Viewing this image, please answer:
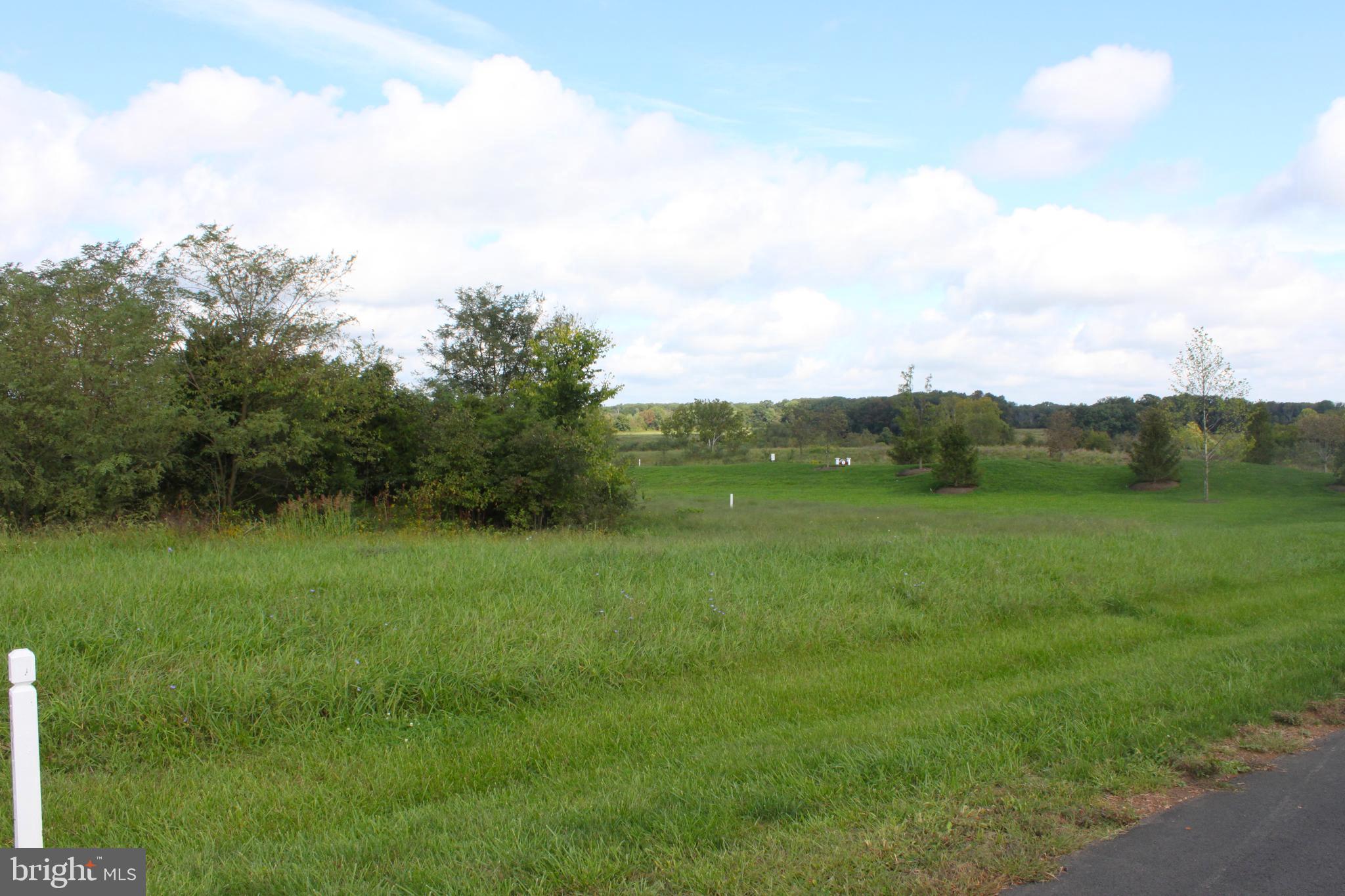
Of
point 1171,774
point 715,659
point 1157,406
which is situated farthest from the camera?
point 1157,406

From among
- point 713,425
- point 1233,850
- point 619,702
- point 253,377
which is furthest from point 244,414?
point 713,425

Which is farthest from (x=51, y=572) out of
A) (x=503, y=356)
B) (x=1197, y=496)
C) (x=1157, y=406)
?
(x=1157, y=406)

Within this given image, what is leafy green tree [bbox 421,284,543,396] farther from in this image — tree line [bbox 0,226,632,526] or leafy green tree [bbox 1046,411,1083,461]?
leafy green tree [bbox 1046,411,1083,461]

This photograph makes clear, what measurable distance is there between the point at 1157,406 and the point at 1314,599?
3371cm

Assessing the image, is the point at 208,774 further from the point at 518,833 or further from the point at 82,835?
the point at 518,833

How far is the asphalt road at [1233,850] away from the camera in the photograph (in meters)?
3.91

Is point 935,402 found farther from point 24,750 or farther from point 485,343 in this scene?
point 24,750

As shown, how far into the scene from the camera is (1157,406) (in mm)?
42656

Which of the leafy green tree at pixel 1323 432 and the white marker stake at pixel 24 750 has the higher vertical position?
the leafy green tree at pixel 1323 432

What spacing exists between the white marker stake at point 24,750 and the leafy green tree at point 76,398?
39.8 ft

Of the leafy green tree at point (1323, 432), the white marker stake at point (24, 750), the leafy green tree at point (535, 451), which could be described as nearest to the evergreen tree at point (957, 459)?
the leafy green tree at point (1323, 432)

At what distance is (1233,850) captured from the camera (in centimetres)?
430

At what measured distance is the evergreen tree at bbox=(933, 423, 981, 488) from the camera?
4372 centimetres

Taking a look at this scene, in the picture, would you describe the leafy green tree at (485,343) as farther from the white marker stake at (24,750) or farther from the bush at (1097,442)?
the bush at (1097,442)
